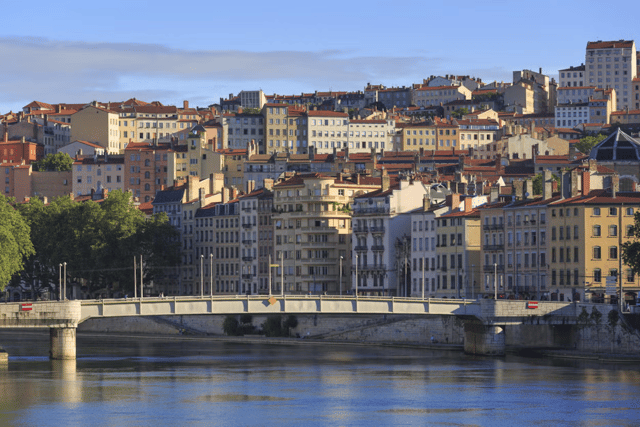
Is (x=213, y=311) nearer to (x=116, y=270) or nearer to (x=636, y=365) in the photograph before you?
(x=636, y=365)

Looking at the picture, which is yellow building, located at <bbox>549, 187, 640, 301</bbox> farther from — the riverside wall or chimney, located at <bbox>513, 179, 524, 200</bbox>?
chimney, located at <bbox>513, 179, 524, 200</bbox>

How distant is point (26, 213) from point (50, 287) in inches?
299

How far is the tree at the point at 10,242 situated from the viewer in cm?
11094

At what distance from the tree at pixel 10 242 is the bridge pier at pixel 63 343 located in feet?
39.0

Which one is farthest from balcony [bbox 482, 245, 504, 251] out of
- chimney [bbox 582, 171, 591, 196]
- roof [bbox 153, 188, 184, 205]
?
roof [bbox 153, 188, 184, 205]

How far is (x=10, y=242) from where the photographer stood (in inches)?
4441

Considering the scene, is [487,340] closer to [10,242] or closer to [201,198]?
[10,242]

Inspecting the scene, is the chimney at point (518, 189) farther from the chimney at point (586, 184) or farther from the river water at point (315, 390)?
the river water at point (315, 390)

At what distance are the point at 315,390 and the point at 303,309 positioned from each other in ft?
57.6

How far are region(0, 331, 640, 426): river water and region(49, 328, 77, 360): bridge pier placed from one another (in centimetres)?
94

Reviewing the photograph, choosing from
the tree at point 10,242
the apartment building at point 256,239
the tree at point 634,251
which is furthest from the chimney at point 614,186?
the apartment building at point 256,239

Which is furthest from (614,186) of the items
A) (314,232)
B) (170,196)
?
(170,196)

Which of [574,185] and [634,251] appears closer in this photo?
[634,251]

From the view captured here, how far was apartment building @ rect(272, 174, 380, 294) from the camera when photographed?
145875 millimetres
